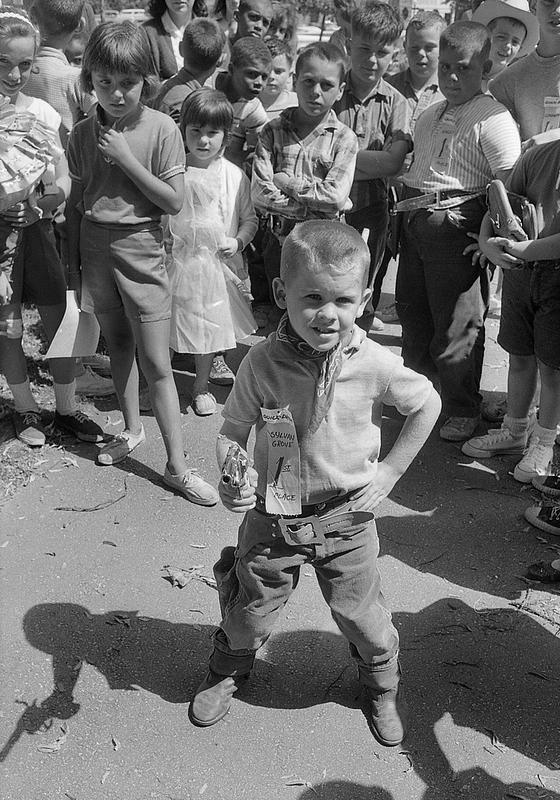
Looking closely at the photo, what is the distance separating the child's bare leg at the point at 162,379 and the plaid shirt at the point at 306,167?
1.04 m

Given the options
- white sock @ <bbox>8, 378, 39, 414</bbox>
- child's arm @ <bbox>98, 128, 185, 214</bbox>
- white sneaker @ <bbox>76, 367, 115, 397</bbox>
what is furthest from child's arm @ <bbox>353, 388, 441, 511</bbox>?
white sneaker @ <bbox>76, 367, 115, 397</bbox>

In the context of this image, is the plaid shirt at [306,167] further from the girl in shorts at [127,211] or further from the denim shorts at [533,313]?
the denim shorts at [533,313]

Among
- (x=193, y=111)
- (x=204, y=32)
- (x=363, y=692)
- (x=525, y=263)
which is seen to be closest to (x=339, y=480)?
(x=363, y=692)

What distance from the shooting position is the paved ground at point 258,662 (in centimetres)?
251

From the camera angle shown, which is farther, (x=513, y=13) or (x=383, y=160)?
(x=513, y=13)

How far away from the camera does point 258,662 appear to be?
2986 mm

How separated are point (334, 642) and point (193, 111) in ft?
9.44

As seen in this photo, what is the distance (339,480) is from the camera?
2.43 metres

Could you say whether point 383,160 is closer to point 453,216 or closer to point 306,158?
point 306,158

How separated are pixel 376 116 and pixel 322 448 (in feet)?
9.61

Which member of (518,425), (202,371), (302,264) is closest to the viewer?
(302,264)

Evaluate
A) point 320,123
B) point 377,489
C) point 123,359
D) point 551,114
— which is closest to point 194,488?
point 123,359

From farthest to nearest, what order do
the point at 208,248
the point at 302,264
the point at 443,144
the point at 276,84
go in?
the point at 276,84
the point at 208,248
the point at 443,144
the point at 302,264

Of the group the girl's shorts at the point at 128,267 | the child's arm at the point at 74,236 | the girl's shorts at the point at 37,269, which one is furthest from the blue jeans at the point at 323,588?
the girl's shorts at the point at 37,269
